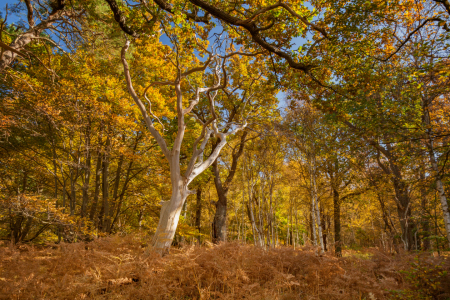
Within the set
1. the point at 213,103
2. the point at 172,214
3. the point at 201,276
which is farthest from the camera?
the point at 213,103

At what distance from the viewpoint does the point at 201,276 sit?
3746mm

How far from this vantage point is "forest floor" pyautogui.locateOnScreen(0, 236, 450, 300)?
2.82m

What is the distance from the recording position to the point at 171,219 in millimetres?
5527

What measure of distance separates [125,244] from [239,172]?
11.3 meters

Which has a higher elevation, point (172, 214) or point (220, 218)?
point (172, 214)

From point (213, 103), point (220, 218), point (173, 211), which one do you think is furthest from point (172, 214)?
point (220, 218)

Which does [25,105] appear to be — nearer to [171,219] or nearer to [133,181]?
[133,181]

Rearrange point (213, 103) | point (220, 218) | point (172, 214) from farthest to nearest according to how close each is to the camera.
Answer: point (220, 218) < point (213, 103) < point (172, 214)

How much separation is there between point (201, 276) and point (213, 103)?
5386 mm

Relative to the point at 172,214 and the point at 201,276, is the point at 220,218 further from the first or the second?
the point at 201,276

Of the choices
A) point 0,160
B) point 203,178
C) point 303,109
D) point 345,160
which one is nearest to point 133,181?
point 203,178

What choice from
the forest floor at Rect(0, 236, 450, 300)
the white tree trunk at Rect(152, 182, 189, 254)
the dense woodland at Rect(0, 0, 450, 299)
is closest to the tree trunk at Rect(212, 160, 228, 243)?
the dense woodland at Rect(0, 0, 450, 299)

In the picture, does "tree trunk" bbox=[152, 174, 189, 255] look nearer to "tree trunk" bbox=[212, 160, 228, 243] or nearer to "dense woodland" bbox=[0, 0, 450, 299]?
"dense woodland" bbox=[0, 0, 450, 299]

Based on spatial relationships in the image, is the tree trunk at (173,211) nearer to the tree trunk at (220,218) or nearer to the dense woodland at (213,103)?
the dense woodland at (213,103)
